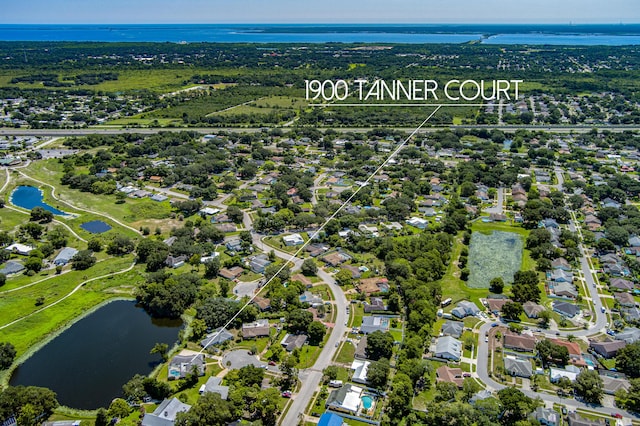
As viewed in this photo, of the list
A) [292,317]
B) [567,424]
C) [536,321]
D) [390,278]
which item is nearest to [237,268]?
[292,317]

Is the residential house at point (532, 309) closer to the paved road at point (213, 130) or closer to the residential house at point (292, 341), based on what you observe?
the residential house at point (292, 341)

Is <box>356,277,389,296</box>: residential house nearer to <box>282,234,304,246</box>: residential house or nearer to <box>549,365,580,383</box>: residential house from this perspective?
<box>282,234,304,246</box>: residential house

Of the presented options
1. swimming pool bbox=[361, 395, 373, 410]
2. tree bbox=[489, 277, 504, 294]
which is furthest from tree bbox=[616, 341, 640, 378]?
swimming pool bbox=[361, 395, 373, 410]

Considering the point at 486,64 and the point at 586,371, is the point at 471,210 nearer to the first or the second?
the point at 586,371

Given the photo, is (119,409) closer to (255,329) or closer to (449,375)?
(255,329)

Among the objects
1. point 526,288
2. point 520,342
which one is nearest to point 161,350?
point 520,342
